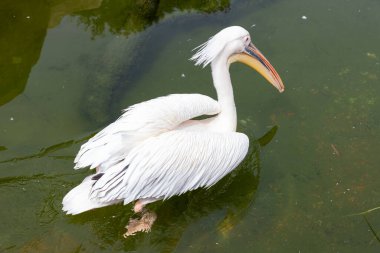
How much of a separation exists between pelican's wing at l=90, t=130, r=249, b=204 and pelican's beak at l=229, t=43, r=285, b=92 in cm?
61

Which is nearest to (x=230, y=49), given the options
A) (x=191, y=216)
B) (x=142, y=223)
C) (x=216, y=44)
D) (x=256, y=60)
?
(x=216, y=44)

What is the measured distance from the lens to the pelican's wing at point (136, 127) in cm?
321

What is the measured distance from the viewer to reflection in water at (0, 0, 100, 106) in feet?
15.1

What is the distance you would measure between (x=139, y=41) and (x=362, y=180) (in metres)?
2.29

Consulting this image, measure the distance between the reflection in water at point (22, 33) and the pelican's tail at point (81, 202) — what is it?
1483 mm

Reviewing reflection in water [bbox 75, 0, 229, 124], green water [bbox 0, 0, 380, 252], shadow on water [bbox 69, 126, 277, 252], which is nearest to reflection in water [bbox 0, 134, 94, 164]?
green water [bbox 0, 0, 380, 252]

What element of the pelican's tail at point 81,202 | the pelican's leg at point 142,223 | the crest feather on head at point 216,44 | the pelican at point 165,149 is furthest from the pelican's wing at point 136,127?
the pelican's leg at point 142,223

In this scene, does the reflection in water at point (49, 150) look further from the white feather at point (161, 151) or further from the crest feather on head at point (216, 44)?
the crest feather on head at point (216, 44)

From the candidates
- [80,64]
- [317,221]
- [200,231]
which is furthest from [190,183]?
[80,64]

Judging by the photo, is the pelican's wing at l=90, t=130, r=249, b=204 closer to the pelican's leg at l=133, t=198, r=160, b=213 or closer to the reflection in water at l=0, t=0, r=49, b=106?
the pelican's leg at l=133, t=198, r=160, b=213

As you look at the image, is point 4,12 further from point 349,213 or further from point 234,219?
point 349,213

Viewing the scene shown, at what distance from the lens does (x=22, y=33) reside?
16.5 ft

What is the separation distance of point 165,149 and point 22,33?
249 centimetres

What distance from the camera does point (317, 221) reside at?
366 centimetres
